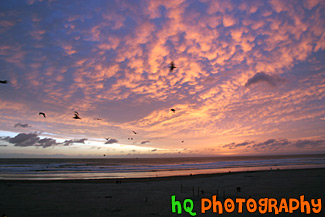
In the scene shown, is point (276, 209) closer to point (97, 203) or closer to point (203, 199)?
point (203, 199)

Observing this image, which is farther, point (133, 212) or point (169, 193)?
point (169, 193)

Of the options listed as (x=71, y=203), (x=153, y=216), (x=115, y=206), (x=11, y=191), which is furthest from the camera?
(x=11, y=191)

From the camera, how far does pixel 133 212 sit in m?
18.2

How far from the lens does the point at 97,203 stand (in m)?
21.5

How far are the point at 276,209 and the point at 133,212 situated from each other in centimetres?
1241

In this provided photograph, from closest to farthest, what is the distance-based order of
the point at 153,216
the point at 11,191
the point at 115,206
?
1. the point at 153,216
2. the point at 115,206
3. the point at 11,191

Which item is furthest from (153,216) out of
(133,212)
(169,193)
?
(169,193)

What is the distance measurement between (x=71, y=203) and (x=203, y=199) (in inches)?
546

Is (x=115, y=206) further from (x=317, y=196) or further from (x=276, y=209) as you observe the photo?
(x=317, y=196)

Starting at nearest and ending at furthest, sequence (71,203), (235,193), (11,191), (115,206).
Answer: (115,206) < (71,203) < (235,193) < (11,191)

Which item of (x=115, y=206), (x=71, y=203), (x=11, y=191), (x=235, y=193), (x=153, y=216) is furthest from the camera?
(x=11, y=191)

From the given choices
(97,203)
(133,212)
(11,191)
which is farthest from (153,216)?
(11,191)

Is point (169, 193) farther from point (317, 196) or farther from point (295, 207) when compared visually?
point (317, 196)

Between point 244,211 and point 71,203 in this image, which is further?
point 71,203
